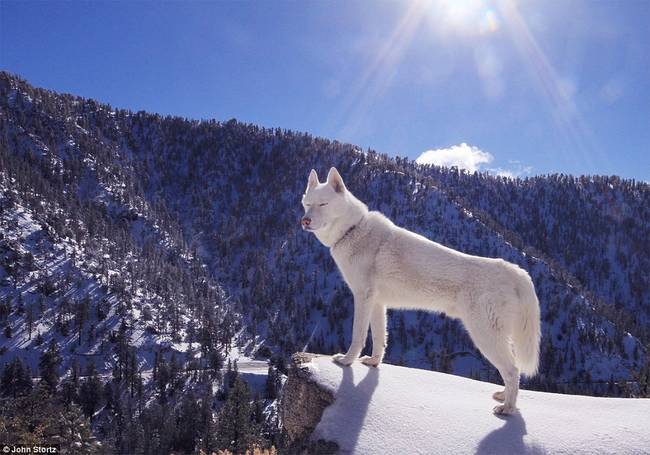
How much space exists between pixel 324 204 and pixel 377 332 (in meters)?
2.76

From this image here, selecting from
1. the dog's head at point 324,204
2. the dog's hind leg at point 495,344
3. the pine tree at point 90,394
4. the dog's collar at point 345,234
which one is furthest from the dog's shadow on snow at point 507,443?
the pine tree at point 90,394

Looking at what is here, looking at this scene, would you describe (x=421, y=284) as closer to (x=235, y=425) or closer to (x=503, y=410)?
(x=503, y=410)

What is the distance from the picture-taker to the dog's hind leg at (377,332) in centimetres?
877

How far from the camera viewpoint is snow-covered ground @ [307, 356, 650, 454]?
21.5 feet

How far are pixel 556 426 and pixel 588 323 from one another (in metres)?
210

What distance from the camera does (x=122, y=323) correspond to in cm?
18375

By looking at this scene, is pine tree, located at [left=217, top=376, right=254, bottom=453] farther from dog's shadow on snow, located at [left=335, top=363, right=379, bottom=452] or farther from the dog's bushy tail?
the dog's bushy tail

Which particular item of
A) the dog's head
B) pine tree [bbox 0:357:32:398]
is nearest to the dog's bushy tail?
the dog's head

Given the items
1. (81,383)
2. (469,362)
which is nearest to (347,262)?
(81,383)

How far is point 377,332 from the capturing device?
8852 mm

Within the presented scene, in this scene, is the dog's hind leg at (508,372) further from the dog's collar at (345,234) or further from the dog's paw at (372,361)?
the dog's collar at (345,234)

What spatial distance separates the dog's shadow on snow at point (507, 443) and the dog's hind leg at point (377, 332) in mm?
2644

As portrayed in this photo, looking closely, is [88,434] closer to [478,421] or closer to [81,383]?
[478,421]

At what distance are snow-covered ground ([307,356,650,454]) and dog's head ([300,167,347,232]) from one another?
2717 mm
